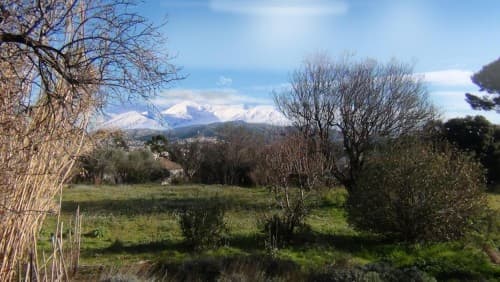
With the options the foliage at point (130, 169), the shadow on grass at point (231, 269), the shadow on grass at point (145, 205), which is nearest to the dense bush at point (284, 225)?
the shadow on grass at point (231, 269)

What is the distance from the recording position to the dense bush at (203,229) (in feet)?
34.4

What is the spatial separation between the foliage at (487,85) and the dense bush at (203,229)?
15746 mm

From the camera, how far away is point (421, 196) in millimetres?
10703

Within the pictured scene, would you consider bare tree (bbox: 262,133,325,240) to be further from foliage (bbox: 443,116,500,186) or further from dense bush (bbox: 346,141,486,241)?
foliage (bbox: 443,116,500,186)

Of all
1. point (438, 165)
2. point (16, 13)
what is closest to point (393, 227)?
point (438, 165)

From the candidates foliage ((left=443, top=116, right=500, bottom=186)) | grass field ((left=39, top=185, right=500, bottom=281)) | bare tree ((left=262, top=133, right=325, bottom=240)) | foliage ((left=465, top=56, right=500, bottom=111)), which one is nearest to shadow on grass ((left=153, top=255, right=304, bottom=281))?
grass field ((left=39, top=185, right=500, bottom=281))

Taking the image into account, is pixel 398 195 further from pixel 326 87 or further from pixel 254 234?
pixel 326 87

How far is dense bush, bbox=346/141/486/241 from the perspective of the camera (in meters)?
10.6

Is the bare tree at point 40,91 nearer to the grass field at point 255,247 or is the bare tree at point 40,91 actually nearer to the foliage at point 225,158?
the grass field at point 255,247

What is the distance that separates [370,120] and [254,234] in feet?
27.1

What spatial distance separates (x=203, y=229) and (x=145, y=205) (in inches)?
337

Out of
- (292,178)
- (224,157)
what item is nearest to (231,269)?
(292,178)

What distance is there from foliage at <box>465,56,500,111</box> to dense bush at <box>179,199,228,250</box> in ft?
51.7

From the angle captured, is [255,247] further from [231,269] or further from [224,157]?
[224,157]
